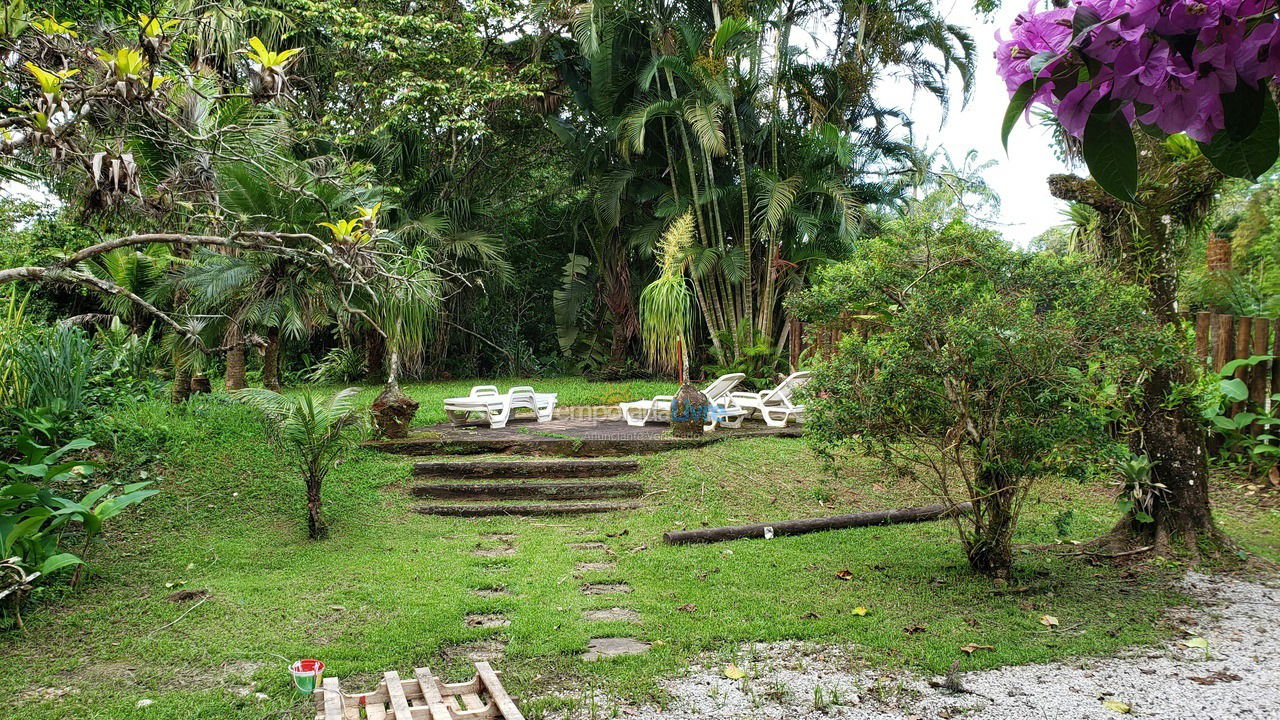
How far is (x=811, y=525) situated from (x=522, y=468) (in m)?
3.20

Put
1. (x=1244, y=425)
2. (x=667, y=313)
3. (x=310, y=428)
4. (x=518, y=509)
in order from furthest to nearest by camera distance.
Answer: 1. (x=667, y=313)
2. (x=518, y=509)
3. (x=1244, y=425)
4. (x=310, y=428)

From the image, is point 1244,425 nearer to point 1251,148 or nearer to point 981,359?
point 981,359

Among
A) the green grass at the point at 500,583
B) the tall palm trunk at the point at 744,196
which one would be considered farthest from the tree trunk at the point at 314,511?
the tall palm trunk at the point at 744,196

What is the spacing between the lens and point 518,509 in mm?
7258

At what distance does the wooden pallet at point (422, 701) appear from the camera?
2.88 meters

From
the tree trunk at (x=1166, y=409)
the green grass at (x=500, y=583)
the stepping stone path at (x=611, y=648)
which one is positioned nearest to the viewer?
the green grass at (x=500, y=583)

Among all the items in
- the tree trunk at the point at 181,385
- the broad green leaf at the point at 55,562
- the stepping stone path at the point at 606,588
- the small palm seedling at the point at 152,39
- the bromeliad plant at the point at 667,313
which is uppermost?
the small palm seedling at the point at 152,39

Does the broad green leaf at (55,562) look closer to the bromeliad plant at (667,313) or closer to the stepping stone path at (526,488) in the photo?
the stepping stone path at (526,488)

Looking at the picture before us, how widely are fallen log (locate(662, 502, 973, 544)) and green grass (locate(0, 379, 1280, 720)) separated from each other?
13cm

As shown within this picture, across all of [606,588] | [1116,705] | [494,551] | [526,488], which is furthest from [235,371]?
[1116,705]

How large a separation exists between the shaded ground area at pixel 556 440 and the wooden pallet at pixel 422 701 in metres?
5.43

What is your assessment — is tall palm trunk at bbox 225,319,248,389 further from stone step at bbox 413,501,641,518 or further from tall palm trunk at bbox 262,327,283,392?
stone step at bbox 413,501,641,518

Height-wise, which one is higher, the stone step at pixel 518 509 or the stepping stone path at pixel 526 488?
the stepping stone path at pixel 526 488

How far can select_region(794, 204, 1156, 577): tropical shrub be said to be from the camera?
14.0ft
